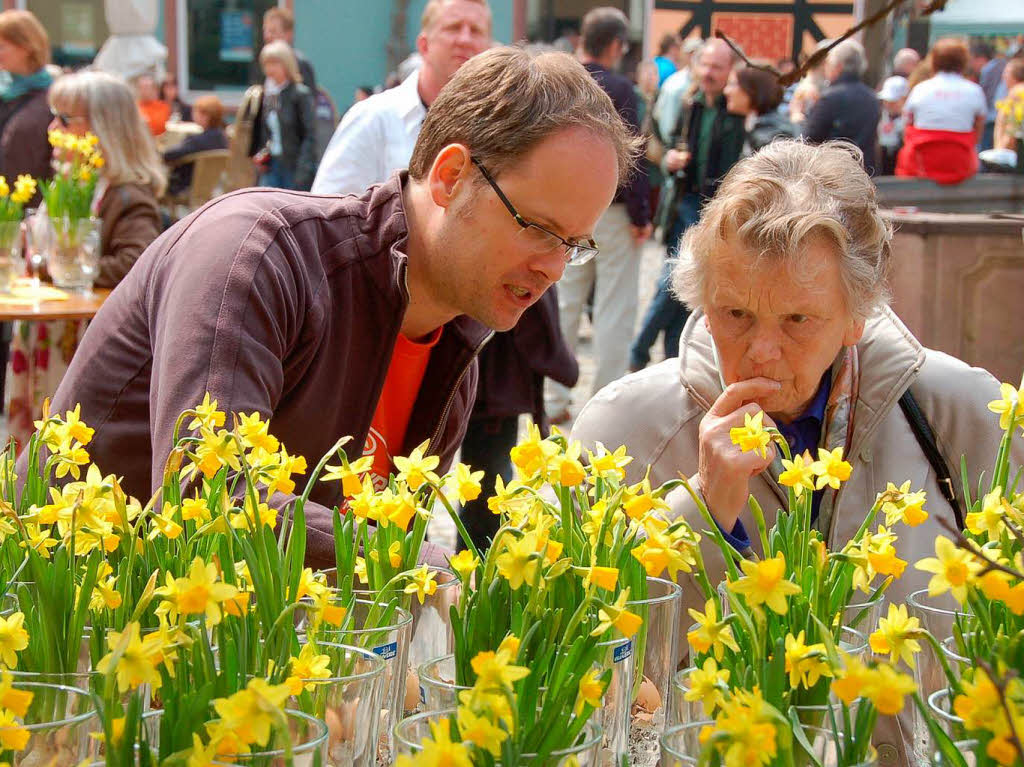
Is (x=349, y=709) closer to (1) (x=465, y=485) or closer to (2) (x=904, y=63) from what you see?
(1) (x=465, y=485)

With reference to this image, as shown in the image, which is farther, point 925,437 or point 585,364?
point 585,364

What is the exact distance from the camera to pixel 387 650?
54.8 inches

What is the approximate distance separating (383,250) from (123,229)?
361 cm

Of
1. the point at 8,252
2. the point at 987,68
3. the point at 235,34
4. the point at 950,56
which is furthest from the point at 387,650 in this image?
the point at 235,34

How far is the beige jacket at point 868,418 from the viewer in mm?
2518

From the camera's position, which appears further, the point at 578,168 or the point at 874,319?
the point at 874,319

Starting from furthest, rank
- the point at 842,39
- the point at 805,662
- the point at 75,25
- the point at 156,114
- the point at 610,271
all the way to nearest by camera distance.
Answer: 1. the point at 75,25
2. the point at 156,114
3. the point at 610,271
4. the point at 842,39
5. the point at 805,662

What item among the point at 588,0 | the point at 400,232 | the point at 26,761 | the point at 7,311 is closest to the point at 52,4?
the point at 588,0

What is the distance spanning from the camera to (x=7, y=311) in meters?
4.85

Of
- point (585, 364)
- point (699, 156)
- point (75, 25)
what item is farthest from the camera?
point (75, 25)

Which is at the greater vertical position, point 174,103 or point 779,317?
point 779,317

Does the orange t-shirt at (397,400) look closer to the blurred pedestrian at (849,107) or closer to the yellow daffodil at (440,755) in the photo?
the yellow daffodil at (440,755)

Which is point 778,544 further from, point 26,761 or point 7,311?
point 7,311

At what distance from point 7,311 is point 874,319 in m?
3.27
